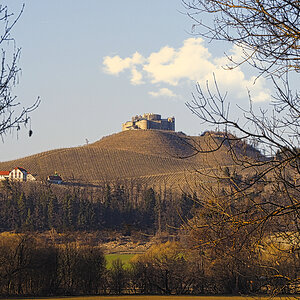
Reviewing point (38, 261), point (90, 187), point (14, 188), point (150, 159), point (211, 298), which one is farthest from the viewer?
point (150, 159)

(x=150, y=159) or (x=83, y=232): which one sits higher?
(x=150, y=159)

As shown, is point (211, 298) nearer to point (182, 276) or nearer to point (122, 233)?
point (182, 276)

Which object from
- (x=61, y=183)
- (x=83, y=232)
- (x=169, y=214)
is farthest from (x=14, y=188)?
(x=169, y=214)

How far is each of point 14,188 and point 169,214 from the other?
105ft

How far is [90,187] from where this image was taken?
11481 cm

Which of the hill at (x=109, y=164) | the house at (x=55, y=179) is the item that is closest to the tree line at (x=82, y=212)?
the house at (x=55, y=179)

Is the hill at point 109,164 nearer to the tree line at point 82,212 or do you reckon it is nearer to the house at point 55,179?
the house at point 55,179

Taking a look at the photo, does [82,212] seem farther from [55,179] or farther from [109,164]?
[109,164]

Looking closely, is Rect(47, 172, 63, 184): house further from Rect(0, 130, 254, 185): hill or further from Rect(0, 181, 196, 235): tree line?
Rect(0, 181, 196, 235): tree line

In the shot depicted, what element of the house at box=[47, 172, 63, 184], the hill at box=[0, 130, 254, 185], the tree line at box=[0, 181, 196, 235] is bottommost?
the tree line at box=[0, 181, 196, 235]

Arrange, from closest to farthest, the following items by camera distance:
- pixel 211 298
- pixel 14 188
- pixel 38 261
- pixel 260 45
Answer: pixel 260 45 < pixel 211 298 < pixel 38 261 < pixel 14 188

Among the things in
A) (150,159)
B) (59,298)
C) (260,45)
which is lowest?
(59,298)

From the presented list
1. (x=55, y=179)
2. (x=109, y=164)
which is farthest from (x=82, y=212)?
(x=109, y=164)

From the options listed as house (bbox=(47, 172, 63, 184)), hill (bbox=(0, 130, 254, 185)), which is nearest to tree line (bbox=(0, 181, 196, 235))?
house (bbox=(47, 172, 63, 184))
